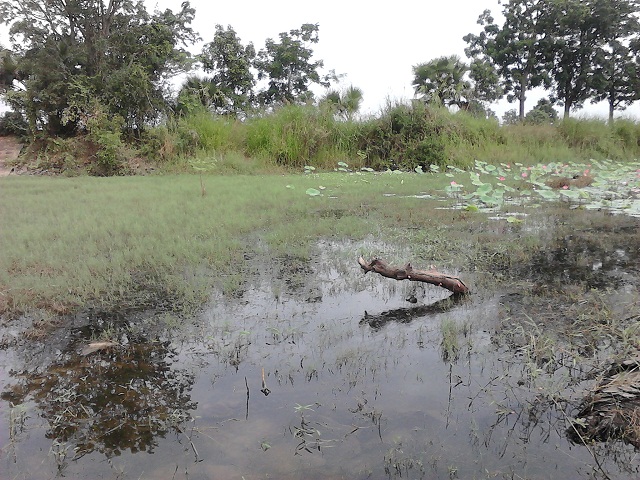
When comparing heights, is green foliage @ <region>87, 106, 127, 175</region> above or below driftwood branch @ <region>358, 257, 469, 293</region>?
above

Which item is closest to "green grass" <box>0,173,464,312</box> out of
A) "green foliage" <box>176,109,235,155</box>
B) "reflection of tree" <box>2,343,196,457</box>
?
"reflection of tree" <box>2,343,196,457</box>

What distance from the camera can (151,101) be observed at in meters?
13.0

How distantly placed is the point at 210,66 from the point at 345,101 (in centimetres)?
884

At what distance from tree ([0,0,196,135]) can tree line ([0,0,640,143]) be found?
0.10 ft

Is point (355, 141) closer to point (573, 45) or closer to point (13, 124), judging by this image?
point (13, 124)

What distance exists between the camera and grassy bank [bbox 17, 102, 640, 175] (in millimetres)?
10969

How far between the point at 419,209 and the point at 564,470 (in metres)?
4.71

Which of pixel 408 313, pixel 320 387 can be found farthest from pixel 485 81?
pixel 320 387

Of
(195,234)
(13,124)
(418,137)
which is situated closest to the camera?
(195,234)

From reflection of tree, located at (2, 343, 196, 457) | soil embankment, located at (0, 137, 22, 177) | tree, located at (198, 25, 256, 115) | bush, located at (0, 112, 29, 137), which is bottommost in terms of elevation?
reflection of tree, located at (2, 343, 196, 457)

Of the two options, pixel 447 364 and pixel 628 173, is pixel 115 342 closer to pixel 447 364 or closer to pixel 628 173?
pixel 447 364

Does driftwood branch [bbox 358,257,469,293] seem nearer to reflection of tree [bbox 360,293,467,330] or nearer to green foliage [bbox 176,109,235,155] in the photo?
reflection of tree [bbox 360,293,467,330]

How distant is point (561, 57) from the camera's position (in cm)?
2538

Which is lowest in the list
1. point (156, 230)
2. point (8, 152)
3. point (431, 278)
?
point (431, 278)
